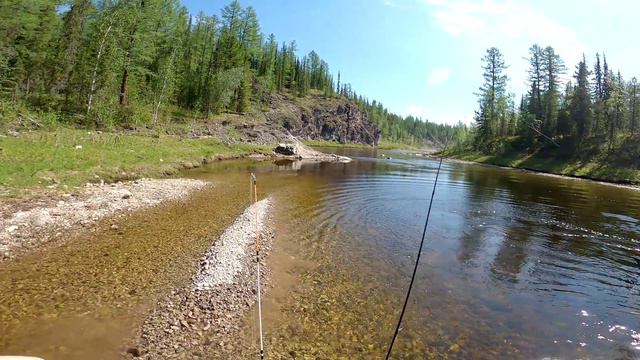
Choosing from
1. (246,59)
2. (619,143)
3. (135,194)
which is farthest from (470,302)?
(246,59)

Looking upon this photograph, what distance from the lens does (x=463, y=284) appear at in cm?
1402

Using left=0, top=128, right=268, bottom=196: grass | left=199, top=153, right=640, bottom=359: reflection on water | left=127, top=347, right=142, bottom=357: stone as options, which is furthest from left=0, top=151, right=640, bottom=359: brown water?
left=0, top=128, right=268, bottom=196: grass

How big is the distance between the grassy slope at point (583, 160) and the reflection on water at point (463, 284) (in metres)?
43.5

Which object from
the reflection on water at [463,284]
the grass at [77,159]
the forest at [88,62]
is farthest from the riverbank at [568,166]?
the grass at [77,159]

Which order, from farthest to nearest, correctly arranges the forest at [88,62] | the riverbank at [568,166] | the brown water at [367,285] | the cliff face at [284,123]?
the cliff face at [284,123]
the riverbank at [568,166]
the forest at [88,62]
the brown water at [367,285]

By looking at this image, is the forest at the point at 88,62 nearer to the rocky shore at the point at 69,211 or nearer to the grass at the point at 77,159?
the grass at the point at 77,159

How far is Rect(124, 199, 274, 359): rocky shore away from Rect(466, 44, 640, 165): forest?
81840mm

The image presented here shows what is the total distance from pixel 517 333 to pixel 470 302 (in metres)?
1.90

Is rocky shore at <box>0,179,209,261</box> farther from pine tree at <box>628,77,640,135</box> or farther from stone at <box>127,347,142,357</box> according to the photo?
pine tree at <box>628,77,640,135</box>

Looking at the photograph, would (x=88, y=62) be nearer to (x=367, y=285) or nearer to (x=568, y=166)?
(x=367, y=285)

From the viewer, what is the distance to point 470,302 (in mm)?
12445

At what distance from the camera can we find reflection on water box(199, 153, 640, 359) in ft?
32.6

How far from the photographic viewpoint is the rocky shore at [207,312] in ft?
27.6

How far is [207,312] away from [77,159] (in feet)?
74.7
